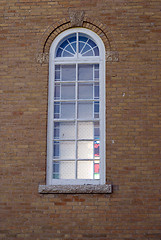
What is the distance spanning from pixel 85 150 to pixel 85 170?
44 cm

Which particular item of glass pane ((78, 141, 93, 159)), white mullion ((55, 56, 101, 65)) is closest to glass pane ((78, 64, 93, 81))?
white mullion ((55, 56, 101, 65))

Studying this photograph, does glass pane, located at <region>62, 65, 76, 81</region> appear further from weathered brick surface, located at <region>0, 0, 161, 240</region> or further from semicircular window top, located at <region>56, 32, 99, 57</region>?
weathered brick surface, located at <region>0, 0, 161, 240</region>

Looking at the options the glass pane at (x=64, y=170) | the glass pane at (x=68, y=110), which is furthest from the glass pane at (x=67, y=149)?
the glass pane at (x=68, y=110)

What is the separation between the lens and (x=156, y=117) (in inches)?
328

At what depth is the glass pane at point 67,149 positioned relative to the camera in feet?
27.9

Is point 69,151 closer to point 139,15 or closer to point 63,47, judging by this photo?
point 63,47

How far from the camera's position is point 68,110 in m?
8.75

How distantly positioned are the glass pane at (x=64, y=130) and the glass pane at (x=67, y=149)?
0.13 metres

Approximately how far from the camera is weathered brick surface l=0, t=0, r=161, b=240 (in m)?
7.95

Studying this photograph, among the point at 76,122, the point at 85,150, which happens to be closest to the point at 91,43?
the point at 76,122

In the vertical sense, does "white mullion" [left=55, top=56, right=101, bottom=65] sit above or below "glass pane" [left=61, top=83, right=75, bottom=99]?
above

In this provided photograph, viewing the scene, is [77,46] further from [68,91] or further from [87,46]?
[68,91]

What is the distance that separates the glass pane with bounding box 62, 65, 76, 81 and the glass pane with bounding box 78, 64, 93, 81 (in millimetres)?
139

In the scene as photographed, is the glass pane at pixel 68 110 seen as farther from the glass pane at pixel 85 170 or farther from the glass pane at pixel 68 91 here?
the glass pane at pixel 85 170
